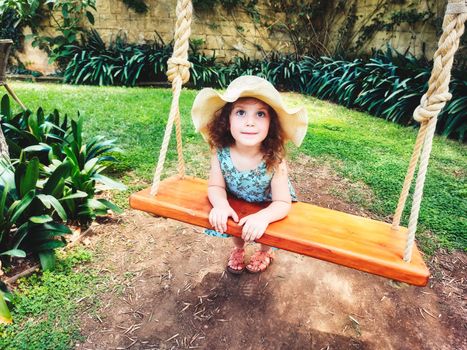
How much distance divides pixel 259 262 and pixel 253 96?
1.24m

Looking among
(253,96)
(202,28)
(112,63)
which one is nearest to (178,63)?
(253,96)

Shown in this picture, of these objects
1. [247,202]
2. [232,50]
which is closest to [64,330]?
[247,202]

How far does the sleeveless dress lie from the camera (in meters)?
1.83

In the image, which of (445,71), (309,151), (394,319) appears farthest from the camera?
(309,151)

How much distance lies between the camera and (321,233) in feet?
4.83

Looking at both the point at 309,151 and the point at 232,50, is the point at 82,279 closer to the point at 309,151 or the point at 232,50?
the point at 309,151

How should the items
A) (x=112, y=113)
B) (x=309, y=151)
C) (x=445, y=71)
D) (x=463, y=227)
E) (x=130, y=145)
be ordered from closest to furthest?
(x=445, y=71)
(x=463, y=227)
(x=130, y=145)
(x=309, y=151)
(x=112, y=113)

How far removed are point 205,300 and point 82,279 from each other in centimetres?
85

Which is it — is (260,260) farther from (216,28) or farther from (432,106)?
(216,28)

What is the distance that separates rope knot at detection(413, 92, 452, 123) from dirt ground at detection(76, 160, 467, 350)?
820 mm

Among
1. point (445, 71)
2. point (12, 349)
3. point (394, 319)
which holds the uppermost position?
point (445, 71)

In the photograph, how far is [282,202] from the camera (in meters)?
1.71

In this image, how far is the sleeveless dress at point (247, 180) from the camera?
6.01 ft

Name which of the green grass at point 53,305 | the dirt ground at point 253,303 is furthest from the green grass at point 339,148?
the green grass at point 53,305
